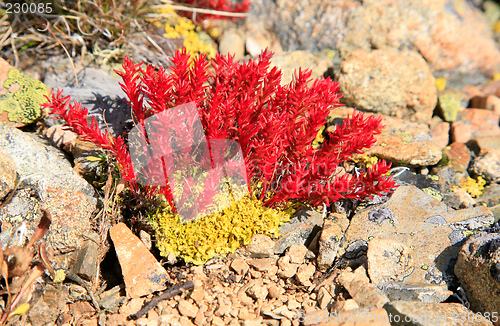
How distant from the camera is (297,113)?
10.4 ft

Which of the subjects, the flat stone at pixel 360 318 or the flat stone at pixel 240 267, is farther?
the flat stone at pixel 240 267

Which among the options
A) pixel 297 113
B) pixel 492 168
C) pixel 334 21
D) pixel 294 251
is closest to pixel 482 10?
pixel 334 21

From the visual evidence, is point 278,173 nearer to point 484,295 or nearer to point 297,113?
point 297,113

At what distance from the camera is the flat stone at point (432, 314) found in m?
2.64

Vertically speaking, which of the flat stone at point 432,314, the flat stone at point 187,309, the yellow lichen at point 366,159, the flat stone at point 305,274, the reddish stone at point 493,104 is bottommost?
the flat stone at point 187,309

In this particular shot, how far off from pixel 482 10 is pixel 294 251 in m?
7.47

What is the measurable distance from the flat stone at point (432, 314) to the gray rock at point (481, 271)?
0.16 m

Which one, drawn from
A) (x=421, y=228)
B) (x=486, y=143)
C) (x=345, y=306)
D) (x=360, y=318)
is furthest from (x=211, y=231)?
(x=486, y=143)

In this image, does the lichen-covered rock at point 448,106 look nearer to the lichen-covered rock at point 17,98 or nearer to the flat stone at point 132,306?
the flat stone at point 132,306

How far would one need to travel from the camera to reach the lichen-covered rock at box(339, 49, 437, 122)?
15.0ft

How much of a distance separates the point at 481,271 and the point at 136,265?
2.91 m

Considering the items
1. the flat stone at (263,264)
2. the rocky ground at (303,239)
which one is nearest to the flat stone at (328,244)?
the rocky ground at (303,239)

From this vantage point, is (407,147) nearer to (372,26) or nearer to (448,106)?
(448,106)

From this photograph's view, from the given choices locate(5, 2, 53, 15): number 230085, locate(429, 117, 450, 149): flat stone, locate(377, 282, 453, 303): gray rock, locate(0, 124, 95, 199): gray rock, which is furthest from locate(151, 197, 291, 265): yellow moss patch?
locate(5, 2, 53, 15): number 230085
